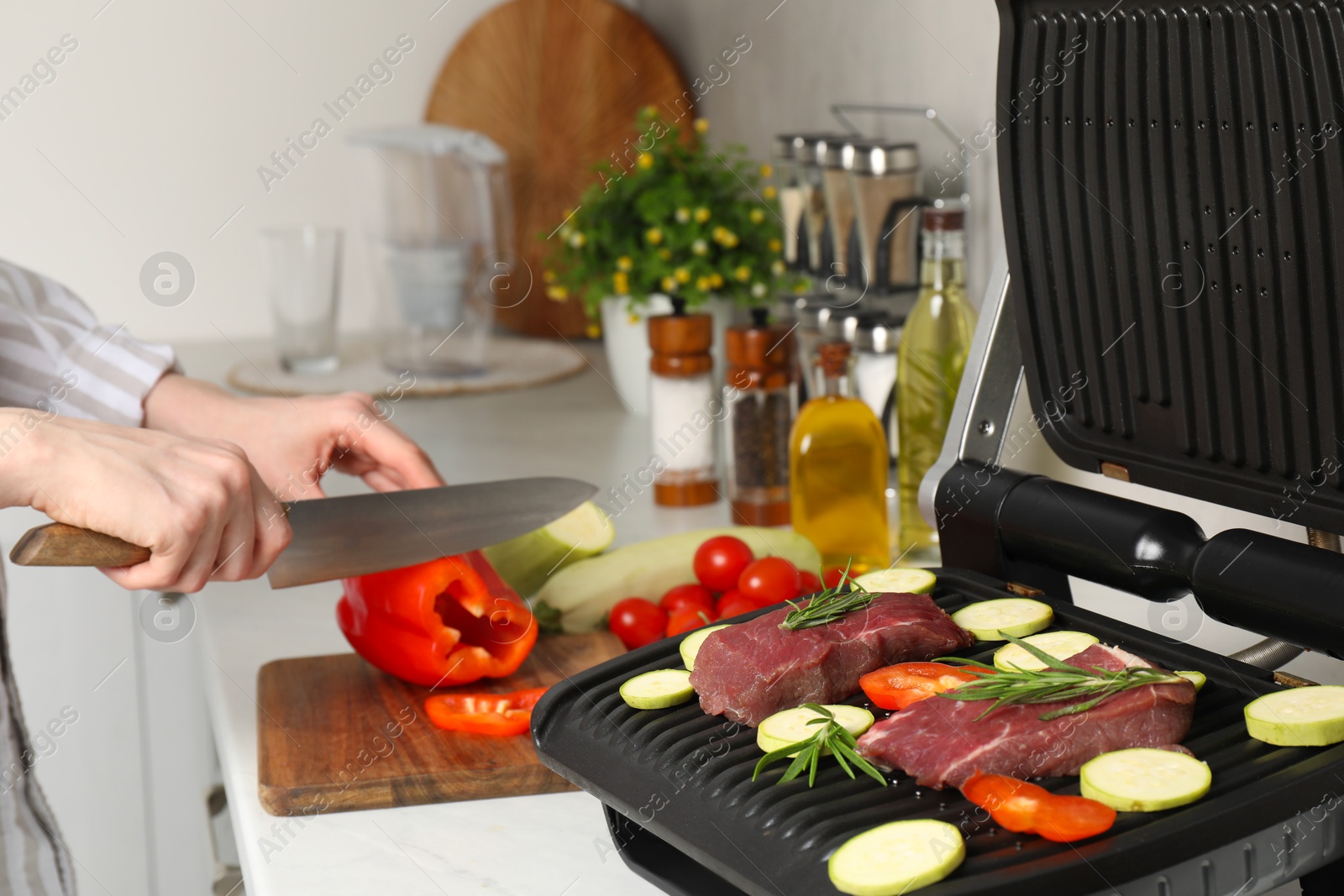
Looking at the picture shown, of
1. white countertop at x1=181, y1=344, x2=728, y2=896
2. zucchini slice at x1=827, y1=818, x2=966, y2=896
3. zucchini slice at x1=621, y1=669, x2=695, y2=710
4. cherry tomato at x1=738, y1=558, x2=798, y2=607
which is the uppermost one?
zucchini slice at x1=827, y1=818, x2=966, y2=896

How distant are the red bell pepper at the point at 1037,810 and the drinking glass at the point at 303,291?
1813 mm

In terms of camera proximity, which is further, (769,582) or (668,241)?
(668,241)

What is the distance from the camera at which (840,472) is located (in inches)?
51.2

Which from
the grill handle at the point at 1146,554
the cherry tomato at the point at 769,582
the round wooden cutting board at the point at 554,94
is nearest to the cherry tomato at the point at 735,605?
the cherry tomato at the point at 769,582

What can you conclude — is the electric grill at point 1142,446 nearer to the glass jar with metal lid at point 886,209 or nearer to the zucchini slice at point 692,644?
the zucchini slice at point 692,644

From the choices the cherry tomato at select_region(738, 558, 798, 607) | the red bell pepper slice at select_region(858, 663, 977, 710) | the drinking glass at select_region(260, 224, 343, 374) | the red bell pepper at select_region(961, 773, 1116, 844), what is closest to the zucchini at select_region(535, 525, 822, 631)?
the cherry tomato at select_region(738, 558, 798, 607)

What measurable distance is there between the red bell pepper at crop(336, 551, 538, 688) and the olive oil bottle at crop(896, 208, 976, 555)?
1.50 ft

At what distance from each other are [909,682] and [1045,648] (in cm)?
8

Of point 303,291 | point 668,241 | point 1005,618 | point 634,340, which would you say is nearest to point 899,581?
point 1005,618

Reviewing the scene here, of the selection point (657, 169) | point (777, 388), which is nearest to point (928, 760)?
point (777, 388)

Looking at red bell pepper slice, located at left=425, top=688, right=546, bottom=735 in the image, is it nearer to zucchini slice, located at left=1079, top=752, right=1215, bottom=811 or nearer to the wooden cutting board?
the wooden cutting board

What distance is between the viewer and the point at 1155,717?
618mm

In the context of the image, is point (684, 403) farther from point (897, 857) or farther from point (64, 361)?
point (897, 857)

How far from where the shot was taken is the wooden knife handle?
2.64 ft
